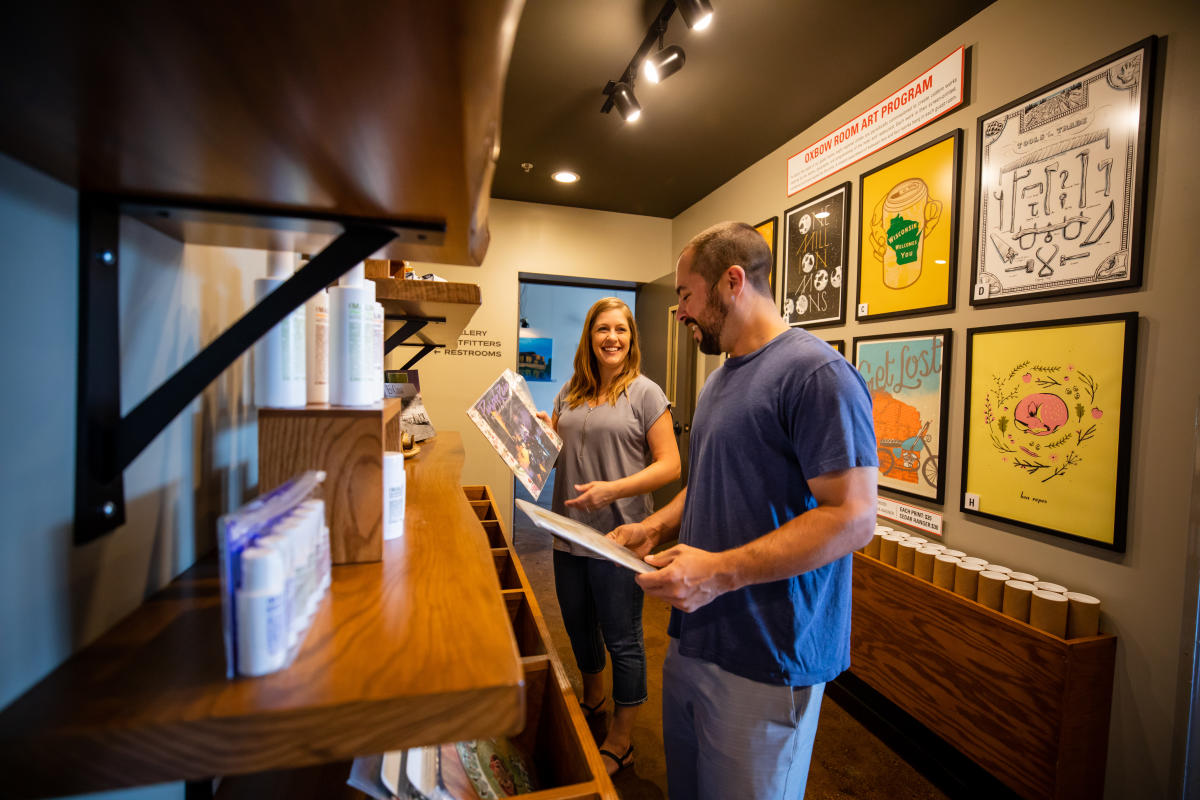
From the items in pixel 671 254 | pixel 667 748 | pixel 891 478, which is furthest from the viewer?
pixel 671 254

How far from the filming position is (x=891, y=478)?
105 inches

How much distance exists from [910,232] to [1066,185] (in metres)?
0.71

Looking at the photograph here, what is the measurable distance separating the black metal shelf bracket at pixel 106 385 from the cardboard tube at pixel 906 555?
2.53 m

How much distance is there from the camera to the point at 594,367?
239 cm

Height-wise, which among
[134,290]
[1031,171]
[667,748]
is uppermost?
[1031,171]

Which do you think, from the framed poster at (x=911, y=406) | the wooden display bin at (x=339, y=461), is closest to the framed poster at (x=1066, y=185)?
the framed poster at (x=911, y=406)

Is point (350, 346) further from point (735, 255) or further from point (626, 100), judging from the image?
point (626, 100)

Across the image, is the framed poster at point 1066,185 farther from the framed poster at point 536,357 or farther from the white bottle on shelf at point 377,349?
the framed poster at point 536,357

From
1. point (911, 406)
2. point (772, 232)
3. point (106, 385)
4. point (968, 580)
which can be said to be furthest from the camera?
point (772, 232)

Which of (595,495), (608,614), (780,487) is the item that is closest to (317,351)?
(780,487)

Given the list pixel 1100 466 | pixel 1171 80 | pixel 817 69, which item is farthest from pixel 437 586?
pixel 817 69

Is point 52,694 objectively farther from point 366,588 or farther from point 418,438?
point 418,438

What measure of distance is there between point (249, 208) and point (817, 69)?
3.00 m

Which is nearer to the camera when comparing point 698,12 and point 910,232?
point 698,12
